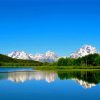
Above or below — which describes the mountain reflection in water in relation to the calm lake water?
above

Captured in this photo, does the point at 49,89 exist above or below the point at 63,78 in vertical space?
→ below

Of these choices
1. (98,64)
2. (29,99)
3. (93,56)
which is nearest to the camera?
(29,99)

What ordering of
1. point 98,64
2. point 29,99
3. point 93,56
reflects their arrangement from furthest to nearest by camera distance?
1. point 93,56
2. point 98,64
3. point 29,99

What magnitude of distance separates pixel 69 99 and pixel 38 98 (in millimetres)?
3485

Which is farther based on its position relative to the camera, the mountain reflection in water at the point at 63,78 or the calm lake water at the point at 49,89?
the mountain reflection in water at the point at 63,78

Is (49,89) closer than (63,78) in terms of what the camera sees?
Yes

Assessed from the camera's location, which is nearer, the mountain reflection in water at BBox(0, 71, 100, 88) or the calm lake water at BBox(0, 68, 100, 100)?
the calm lake water at BBox(0, 68, 100, 100)

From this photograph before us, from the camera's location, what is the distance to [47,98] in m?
33.5

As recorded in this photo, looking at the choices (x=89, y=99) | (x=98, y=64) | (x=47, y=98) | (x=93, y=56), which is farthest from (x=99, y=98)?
(x=93, y=56)

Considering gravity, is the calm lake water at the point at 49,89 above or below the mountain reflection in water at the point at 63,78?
below

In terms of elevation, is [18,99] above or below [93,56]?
below

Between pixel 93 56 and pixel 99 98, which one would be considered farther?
pixel 93 56

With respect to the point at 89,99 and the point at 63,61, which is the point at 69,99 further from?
the point at 63,61

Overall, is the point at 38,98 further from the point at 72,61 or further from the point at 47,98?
the point at 72,61
